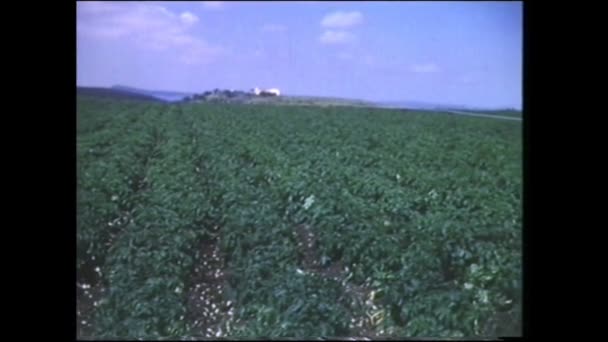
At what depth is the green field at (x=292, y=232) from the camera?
184 inches

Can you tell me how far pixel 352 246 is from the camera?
5152mm

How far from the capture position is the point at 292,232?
5.41 m

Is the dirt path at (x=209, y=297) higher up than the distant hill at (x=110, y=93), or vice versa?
the distant hill at (x=110, y=93)

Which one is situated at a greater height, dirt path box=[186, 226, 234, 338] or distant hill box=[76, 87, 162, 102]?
distant hill box=[76, 87, 162, 102]

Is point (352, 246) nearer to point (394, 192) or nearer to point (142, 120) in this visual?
point (394, 192)

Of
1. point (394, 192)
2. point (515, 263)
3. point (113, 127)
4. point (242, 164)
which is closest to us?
point (515, 263)

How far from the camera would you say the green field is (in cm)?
468

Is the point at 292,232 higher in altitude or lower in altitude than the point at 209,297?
higher

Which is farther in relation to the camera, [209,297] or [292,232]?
[292,232]
